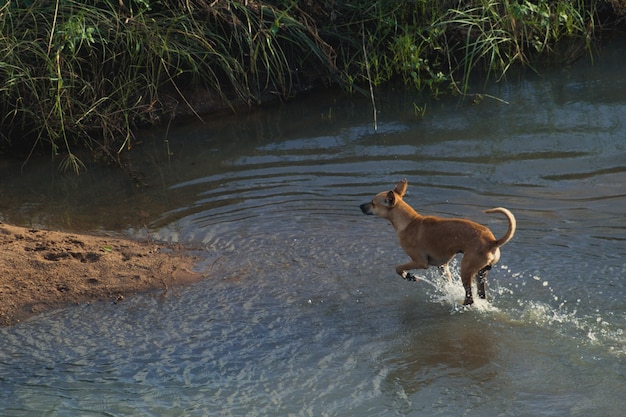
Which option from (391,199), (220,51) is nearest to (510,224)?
(391,199)

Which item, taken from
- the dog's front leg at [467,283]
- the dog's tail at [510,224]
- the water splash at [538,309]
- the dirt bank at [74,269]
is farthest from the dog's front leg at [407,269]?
the dirt bank at [74,269]

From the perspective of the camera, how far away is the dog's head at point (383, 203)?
21.3 feet

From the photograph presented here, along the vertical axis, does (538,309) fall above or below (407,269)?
below

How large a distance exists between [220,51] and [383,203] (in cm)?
367

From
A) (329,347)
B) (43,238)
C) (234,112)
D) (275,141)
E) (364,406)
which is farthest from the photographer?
(234,112)

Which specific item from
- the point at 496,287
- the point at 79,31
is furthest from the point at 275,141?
the point at 496,287

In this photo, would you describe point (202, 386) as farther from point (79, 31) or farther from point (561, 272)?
point (79, 31)

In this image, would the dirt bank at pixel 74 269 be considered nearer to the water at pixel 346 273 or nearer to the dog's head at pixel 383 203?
the water at pixel 346 273

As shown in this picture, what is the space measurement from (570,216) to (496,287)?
1.21 m

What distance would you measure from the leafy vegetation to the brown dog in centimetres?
290

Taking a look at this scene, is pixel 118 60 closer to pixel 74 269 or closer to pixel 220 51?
pixel 220 51

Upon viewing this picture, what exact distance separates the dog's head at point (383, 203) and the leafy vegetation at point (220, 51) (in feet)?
9.27

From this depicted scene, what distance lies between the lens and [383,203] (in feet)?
21.4

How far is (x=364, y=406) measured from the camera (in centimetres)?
505
